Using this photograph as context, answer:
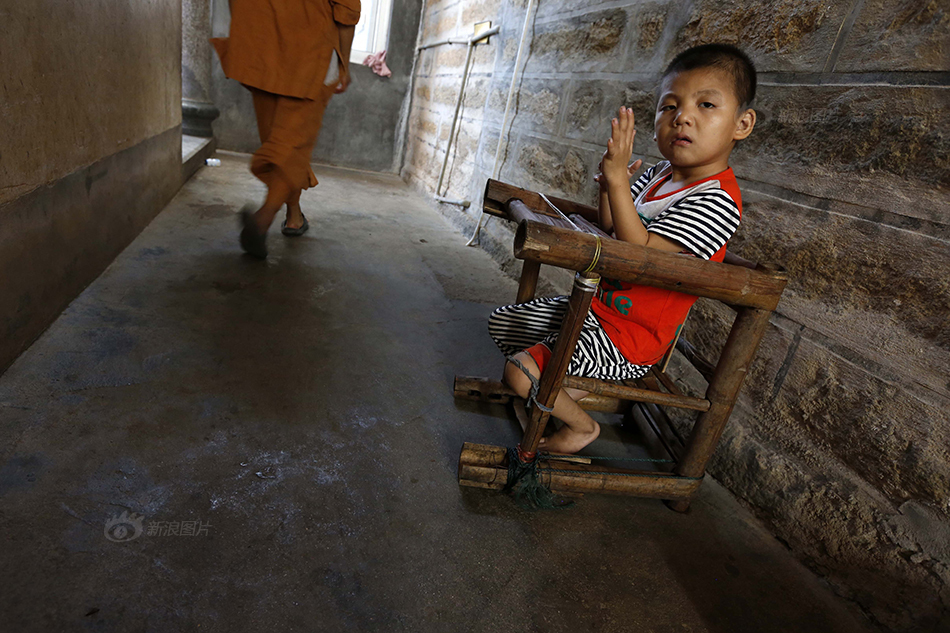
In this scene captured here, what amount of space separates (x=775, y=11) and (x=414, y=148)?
508 centimetres

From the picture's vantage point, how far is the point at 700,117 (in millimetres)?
1390

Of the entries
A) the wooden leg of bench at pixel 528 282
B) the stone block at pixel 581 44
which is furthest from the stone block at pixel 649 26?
the wooden leg of bench at pixel 528 282

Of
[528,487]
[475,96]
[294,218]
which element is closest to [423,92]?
[475,96]

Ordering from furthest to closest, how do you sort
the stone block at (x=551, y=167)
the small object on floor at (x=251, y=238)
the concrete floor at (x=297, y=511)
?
1. the stone block at (x=551, y=167)
2. the small object on floor at (x=251, y=238)
3. the concrete floor at (x=297, y=511)

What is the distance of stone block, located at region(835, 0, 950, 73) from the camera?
1.31 metres

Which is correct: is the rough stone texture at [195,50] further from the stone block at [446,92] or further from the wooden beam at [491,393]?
the wooden beam at [491,393]

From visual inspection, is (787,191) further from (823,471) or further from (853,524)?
(853,524)

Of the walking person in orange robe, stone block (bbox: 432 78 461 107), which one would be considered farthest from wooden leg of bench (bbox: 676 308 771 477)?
stone block (bbox: 432 78 461 107)

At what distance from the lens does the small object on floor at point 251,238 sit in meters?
2.80

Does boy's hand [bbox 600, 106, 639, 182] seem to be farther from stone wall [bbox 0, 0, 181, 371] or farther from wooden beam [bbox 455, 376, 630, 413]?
stone wall [bbox 0, 0, 181, 371]

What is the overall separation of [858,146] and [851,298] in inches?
16.8

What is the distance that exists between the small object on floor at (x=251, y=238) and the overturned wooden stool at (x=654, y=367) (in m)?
1.59

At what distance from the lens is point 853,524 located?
4.52 ft

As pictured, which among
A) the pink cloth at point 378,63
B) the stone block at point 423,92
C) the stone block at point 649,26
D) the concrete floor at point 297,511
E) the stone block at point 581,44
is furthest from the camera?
the pink cloth at point 378,63
